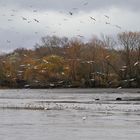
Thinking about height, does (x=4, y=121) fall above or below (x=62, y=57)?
below

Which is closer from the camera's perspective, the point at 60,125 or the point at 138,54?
the point at 60,125

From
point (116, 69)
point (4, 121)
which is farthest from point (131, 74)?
point (4, 121)

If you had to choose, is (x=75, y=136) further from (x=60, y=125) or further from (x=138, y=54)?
Result: (x=138, y=54)

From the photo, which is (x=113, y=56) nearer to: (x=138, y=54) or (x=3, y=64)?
(x=138, y=54)

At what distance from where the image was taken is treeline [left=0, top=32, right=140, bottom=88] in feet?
425

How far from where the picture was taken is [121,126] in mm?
32156

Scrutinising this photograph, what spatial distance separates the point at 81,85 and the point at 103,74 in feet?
23.8

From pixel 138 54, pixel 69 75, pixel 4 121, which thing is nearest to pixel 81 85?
pixel 69 75

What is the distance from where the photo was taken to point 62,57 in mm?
141000

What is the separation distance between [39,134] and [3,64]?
116m

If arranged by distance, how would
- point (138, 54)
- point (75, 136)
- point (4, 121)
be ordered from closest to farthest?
point (75, 136) → point (4, 121) → point (138, 54)

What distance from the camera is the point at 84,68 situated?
136 m

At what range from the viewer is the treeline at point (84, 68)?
12962cm

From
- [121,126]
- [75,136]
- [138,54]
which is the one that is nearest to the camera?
[75,136]
